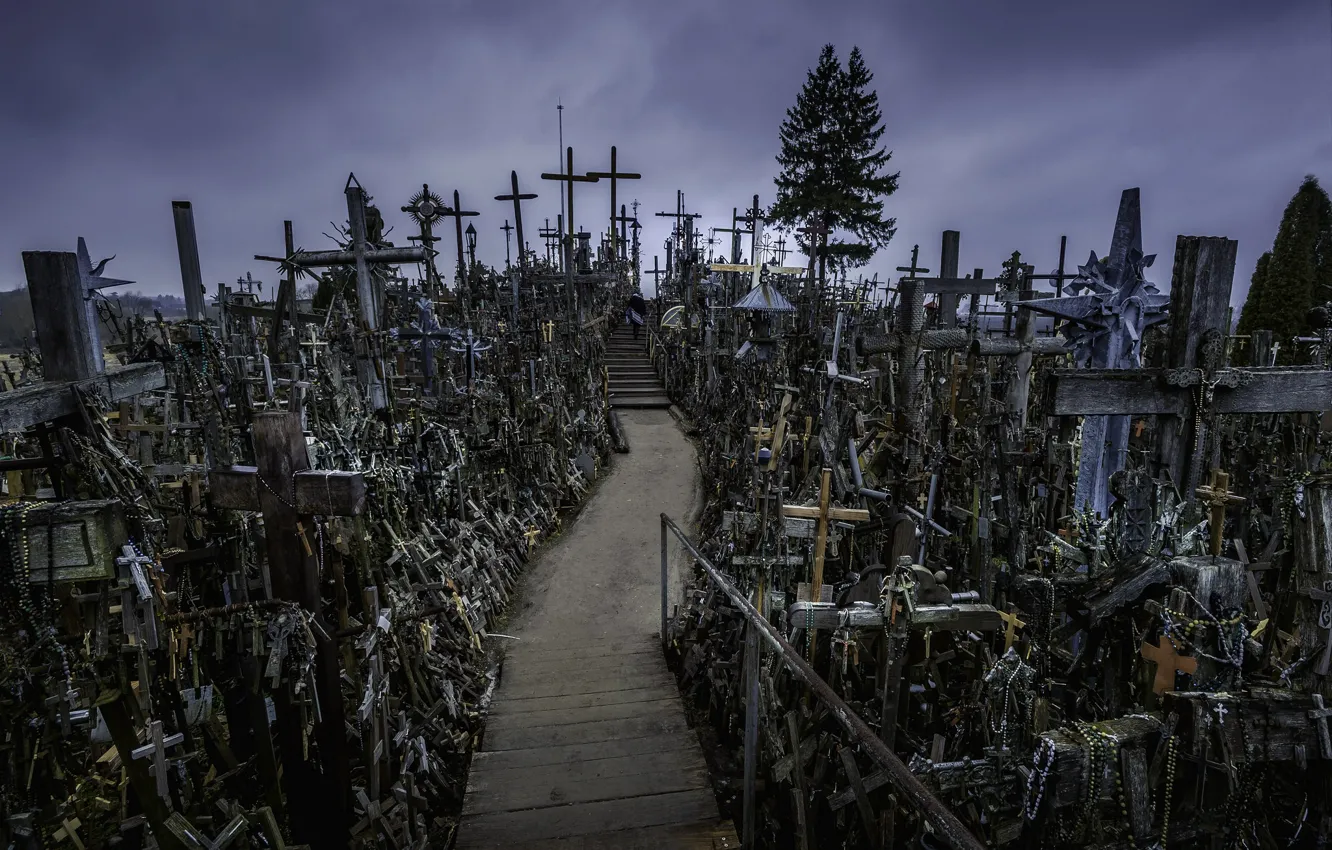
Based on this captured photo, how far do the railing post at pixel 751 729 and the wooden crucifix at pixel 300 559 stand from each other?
232 cm

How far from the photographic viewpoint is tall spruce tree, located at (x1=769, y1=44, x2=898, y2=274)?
2872 cm

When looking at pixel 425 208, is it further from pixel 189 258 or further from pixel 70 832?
pixel 70 832

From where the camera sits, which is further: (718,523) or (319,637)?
(718,523)

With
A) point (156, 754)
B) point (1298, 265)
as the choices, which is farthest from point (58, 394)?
point (1298, 265)

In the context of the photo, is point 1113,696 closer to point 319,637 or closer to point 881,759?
point 881,759

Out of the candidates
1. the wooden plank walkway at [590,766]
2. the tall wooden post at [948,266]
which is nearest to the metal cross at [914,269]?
the tall wooden post at [948,266]

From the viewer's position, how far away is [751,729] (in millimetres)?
3584

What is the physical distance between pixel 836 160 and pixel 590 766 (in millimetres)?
29854

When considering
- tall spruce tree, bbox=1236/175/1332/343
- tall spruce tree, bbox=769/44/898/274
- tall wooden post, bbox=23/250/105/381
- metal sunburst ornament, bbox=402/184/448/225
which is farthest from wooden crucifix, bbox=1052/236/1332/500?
tall spruce tree, bbox=769/44/898/274

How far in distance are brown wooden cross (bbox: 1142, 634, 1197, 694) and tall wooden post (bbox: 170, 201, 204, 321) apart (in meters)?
9.08

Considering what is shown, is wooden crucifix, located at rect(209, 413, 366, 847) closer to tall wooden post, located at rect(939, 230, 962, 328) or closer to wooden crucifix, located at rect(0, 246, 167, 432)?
wooden crucifix, located at rect(0, 246, 167, 432)

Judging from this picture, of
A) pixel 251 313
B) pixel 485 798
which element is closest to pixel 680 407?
pixel 251 313

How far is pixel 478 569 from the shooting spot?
754cm

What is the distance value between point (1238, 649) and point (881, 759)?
179 cm
